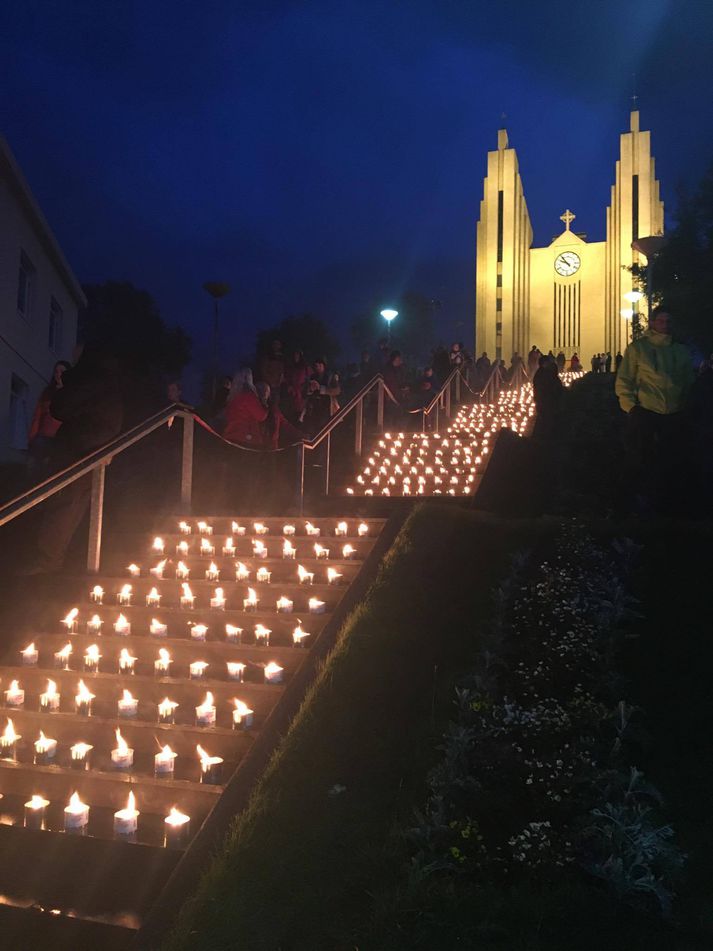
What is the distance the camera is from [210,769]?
451cm

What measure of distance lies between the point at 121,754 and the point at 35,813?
56 centimetres

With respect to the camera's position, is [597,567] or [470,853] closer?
[470,853]

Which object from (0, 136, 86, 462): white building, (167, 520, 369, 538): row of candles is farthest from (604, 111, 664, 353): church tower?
(167, 520, 369, 538): row of candles

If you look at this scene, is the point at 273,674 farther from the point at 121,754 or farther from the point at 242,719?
the point at 121,754

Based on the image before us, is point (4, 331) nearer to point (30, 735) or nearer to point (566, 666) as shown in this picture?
point (30, 735)

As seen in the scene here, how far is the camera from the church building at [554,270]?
59.7m

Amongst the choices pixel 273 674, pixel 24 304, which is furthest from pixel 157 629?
pixel 24 304

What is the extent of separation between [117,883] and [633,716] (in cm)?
295

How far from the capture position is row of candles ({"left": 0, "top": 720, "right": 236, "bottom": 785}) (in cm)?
455

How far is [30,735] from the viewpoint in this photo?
5.17 m

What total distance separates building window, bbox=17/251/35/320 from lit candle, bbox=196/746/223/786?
656 inches

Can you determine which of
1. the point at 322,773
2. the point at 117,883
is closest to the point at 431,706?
the point at 322,773

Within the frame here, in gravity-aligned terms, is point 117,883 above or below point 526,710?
below

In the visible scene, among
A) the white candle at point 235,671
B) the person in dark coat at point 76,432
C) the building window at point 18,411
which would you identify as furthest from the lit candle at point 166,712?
the building window at point 18,411
